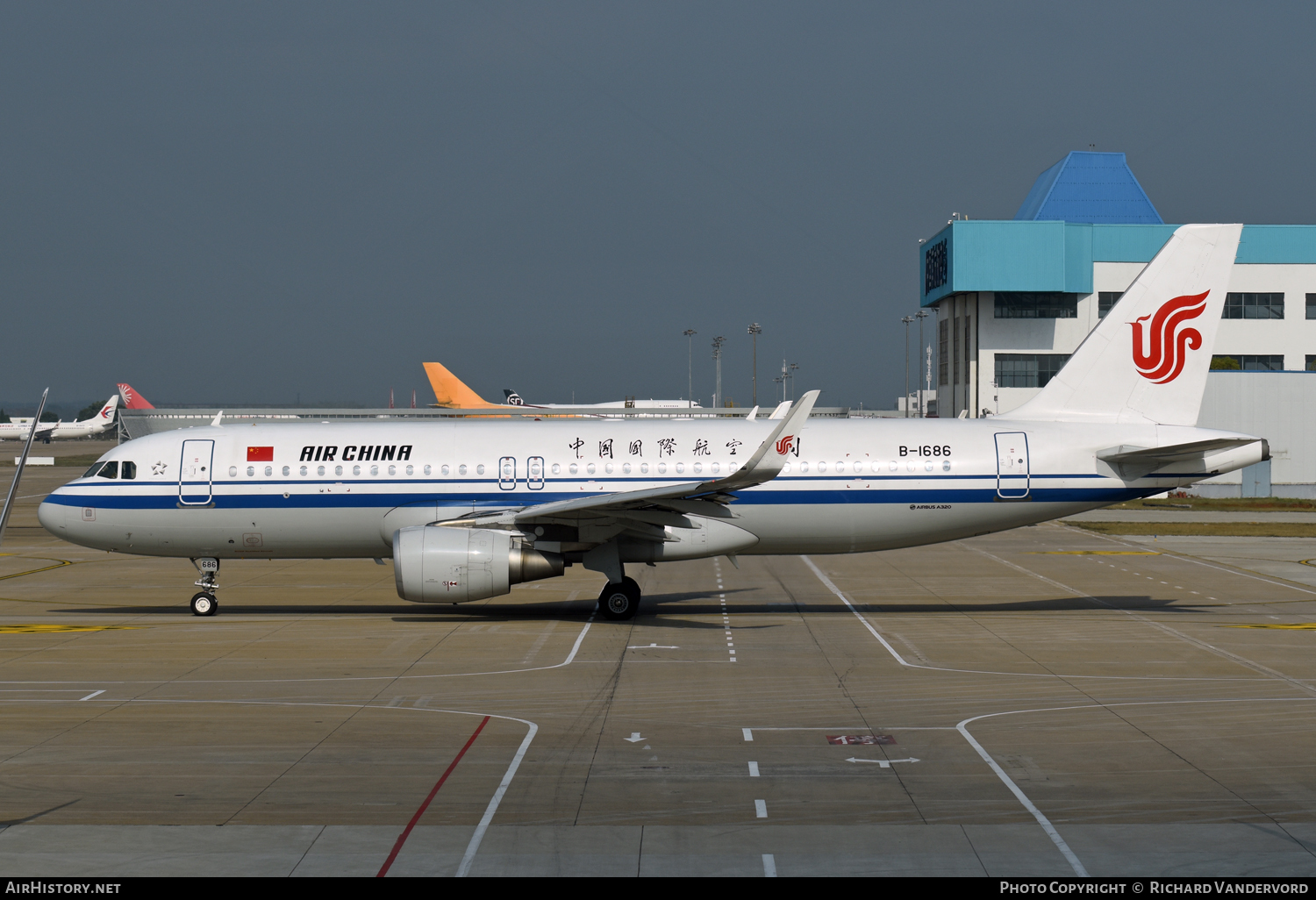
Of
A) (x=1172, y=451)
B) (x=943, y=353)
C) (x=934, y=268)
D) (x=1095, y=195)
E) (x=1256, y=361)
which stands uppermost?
(x=1095, y=195)

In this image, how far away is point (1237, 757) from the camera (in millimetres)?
14461

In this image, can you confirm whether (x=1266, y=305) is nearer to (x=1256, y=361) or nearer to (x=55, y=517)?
(x=1256, y=361)

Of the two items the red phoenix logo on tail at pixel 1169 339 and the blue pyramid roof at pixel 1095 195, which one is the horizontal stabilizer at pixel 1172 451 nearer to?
the red phoenix logo on tail at pixel 1169 339

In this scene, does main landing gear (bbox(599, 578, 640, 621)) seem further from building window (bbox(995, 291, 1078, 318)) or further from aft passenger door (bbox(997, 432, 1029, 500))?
building window (bbox(995, 291, 1078, 318))

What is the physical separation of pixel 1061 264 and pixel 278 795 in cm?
7991

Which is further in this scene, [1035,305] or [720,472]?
[1035,305]


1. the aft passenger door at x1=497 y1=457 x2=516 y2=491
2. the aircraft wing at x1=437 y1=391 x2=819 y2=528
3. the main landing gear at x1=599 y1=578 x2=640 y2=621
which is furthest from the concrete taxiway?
the aft passenger door at x1=497 y1=457 x2=516 y2=491

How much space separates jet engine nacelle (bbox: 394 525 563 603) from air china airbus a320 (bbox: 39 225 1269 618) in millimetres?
1135

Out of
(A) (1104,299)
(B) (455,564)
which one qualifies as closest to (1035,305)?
(A) (1104,299)

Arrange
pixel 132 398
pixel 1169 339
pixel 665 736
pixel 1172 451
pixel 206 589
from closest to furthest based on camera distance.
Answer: pixel 665 736 → pixel 1172 451 → pixel 206 589 → pixel 1169 339 → pixel 132 398

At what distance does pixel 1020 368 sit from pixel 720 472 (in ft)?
213

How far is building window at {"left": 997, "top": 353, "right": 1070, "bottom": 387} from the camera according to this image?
86.1m

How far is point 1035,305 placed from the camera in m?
85.8

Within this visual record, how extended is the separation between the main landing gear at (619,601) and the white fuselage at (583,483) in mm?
2338
